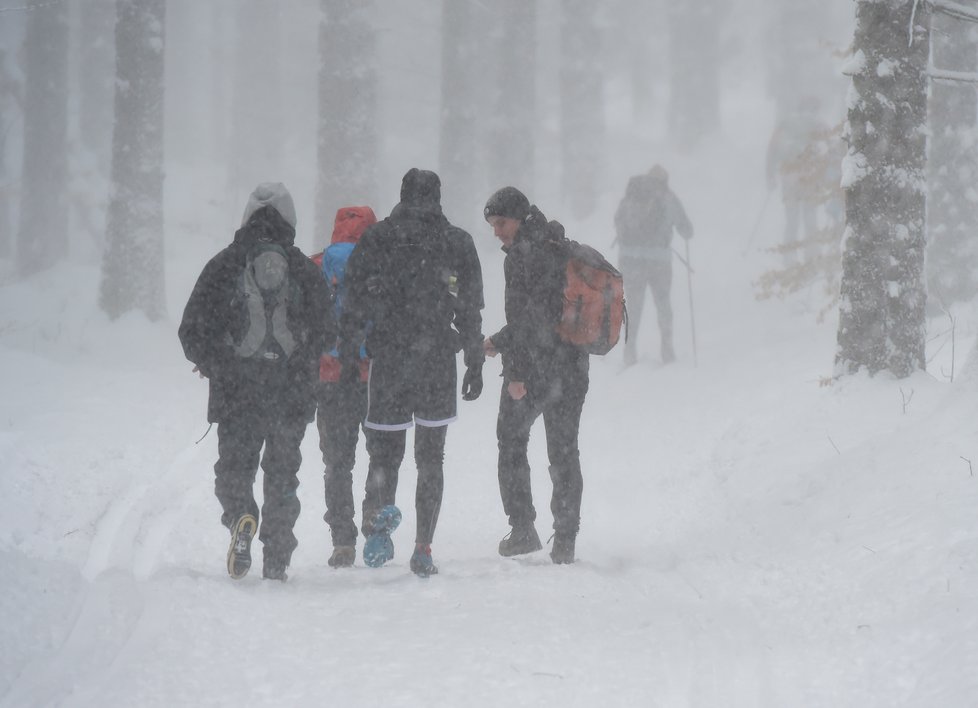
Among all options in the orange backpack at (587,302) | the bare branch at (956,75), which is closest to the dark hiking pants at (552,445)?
the orange backpack at (587,302)

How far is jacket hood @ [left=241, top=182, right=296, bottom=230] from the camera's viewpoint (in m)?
4.77

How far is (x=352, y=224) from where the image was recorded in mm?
5504

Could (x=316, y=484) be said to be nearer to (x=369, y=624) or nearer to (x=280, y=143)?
(x=369, y=624)

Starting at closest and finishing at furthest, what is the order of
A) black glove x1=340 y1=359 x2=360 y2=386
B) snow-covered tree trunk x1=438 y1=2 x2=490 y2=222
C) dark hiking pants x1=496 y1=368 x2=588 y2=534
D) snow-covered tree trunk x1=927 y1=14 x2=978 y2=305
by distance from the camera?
black glove x1=340 y1=359 x2=360 y2=386, dark hiking pants x1=496 y1=368 x2=588 y2=534, snow-covered tree trunk x1=927 y1=14 x2=978 y2=305, snow-covered tree trunk x1=438 y1=2 x2=490 y2=222

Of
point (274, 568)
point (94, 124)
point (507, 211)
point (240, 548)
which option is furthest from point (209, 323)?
point (94, 124)

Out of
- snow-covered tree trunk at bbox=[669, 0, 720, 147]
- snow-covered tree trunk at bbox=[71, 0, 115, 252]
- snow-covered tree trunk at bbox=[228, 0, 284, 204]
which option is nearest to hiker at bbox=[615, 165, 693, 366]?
snow-covered tree trunk at bbox=[669, 0, 720, 147]

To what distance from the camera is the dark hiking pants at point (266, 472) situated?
188 inches

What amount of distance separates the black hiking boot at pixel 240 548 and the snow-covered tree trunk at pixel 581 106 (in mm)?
18654

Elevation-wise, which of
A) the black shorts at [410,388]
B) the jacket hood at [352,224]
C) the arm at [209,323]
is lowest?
the black shorts at [410,388]

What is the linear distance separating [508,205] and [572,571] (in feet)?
7.23

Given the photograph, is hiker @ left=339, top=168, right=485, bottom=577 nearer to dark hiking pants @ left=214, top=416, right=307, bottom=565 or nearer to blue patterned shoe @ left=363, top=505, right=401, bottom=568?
blue patterned shoe @ left=363, top=505, right=401, bottom=568

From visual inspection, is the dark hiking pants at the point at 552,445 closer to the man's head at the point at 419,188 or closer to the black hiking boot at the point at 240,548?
the man's head at the point at 419,188

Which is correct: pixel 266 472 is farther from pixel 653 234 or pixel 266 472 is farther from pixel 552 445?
pixel 653 234

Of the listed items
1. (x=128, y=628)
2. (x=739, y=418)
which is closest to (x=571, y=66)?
(x=739, y=418)
